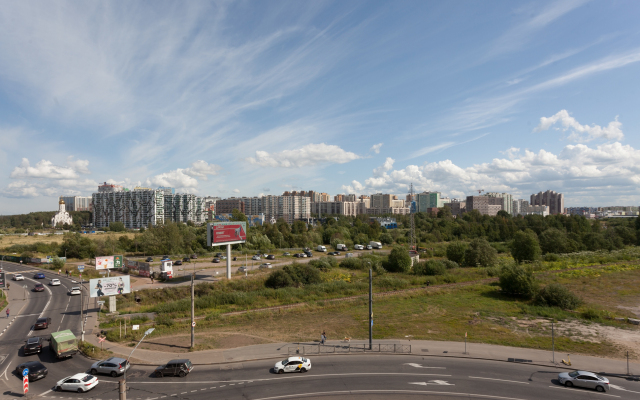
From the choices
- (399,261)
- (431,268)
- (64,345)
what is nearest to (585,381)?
(64,345)

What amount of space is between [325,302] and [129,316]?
76.6 ft

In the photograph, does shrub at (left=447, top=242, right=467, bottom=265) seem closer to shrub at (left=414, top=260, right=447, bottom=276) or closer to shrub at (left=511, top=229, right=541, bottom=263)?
shrub at (left=414, top=260, right=447, bottom=276)

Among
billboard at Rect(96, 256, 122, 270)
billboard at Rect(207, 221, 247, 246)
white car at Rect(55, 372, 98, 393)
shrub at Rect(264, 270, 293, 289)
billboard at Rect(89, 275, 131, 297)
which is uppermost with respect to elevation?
billboard at Rect(207, 221, 247, 246)

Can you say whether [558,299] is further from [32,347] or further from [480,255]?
[32,347]

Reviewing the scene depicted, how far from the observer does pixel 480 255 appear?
67.9 meters

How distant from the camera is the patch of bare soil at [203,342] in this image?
86.6 feet

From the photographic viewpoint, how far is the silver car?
1862 centimetres

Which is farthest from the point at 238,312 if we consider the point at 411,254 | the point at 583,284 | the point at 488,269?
the point at 583,284

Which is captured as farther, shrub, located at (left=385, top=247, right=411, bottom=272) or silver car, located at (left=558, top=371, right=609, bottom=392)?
shrub, located at (left=385, top=247, right=411, bottom=272)

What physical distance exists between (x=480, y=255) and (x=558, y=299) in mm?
28376

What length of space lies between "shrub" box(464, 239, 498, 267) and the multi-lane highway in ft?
163

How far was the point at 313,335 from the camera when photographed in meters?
29.7

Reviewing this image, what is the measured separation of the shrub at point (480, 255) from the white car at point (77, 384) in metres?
67.9

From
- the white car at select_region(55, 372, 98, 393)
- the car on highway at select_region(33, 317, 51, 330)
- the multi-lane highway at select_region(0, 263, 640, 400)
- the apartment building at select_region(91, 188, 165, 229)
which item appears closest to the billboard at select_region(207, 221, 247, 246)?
the car on highway at select_region(33, 317, 51, 330)
